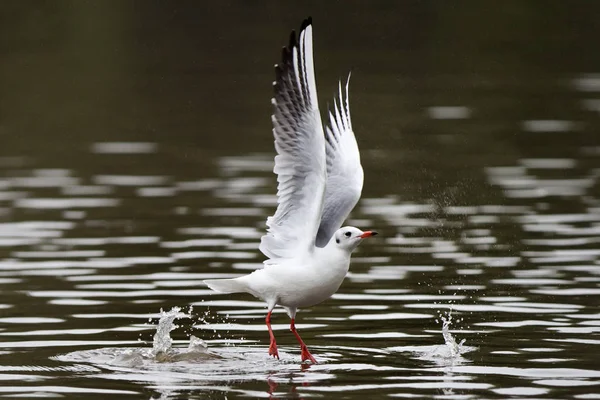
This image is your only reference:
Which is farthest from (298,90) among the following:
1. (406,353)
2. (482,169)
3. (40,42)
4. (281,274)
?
(40,42)

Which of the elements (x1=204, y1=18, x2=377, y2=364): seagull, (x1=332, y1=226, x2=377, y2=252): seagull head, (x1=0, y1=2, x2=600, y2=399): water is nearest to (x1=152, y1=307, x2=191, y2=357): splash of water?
(x1=0, y1=2, x2=600, y2=399): water

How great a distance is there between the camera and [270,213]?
18047 mm

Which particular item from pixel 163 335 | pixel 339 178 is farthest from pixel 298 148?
pixel 163 335

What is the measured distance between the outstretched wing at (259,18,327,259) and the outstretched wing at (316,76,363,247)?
1.31 ft

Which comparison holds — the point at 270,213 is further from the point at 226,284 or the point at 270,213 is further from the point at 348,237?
the point at 348,237

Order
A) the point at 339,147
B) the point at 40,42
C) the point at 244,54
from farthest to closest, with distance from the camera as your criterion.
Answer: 1. the point at 40,42
2. the point at 244,54
3. the point at 339,147

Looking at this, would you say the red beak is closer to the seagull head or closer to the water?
the seagull head

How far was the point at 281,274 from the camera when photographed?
11.8m

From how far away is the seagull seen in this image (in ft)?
37.3

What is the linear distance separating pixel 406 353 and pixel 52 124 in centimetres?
1566

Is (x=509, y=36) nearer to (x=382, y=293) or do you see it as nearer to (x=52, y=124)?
(x=52, y=124)

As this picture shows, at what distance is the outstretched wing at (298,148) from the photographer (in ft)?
37.1

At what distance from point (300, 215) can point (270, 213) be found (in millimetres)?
6206

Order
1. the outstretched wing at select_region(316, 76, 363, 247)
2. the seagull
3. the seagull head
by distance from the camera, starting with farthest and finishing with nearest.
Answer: the outstretched wing at select_region(316, 76, 363, 247) → the seagull head → the seagull
